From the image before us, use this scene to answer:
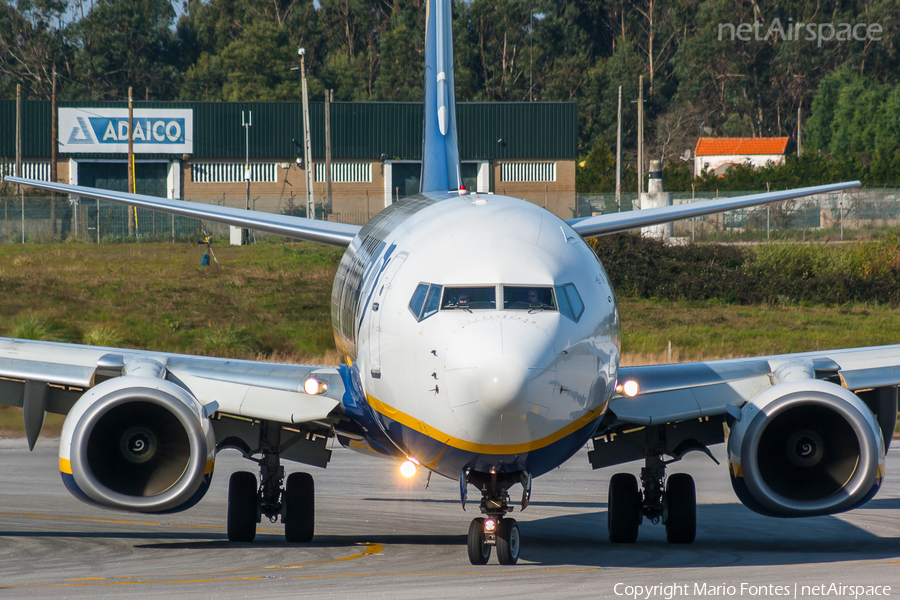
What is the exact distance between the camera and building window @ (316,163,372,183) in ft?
271

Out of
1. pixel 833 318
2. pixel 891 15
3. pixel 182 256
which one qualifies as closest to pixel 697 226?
pixel 833 318

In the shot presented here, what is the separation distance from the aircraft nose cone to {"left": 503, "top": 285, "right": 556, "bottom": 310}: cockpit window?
0.83 m

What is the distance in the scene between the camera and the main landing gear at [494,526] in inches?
460

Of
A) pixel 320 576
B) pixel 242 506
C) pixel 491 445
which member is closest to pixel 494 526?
pixel 491 445

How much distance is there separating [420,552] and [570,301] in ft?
15.1

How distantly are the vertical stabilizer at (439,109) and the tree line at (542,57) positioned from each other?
89.8 meters

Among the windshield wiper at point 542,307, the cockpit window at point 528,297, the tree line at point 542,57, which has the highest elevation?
the tree line at point 542,57

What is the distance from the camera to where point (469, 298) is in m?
10.9

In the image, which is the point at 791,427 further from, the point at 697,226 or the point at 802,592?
the point at 697,226

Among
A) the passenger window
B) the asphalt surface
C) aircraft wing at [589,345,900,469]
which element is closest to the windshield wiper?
the passenger window

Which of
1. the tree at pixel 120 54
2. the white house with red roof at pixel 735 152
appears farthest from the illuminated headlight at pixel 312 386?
the tree at pixel 120 54

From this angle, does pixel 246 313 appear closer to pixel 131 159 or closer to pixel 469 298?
pixel 131 159

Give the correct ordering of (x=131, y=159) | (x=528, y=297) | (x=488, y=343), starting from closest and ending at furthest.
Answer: (x=488, y=343)
(x=528, y=297)
(x=131, y=159)

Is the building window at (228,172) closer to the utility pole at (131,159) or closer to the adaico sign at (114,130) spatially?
the adaico sign at (114,130)
